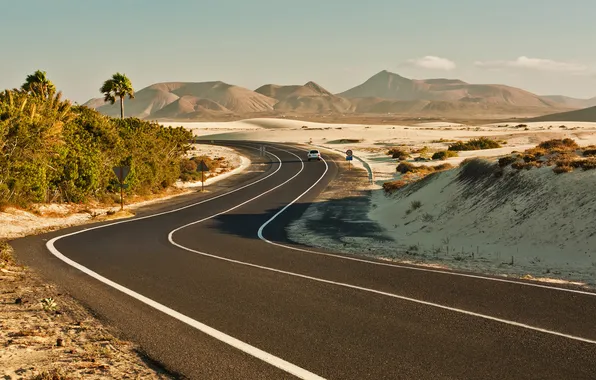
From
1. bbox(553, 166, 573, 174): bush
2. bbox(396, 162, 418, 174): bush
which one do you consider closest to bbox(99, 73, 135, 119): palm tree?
bbox(396, 162, 418, 174): bush

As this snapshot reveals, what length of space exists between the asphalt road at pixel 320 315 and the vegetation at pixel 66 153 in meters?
11.0

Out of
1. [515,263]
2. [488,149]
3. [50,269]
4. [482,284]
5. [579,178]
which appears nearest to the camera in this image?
[482,284]

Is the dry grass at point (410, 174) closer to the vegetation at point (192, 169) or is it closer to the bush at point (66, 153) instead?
the bush at point (66, 153)

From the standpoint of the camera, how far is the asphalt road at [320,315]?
22.7 ft

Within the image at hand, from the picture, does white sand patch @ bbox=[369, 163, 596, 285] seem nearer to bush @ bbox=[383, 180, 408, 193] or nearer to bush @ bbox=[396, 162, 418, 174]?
bush @ bbox=[383, 180, 408, 193]

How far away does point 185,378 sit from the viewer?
661 centimetres

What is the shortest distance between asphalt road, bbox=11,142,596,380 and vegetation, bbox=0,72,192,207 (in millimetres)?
10962

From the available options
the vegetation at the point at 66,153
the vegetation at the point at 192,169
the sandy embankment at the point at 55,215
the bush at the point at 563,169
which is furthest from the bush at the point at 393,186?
the vegetation at the point at 192,169

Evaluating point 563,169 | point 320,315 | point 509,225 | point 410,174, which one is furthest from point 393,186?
point 320,315

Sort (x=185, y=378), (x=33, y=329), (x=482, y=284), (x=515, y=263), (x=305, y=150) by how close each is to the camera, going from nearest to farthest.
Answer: (x=185, y=378)
(x=33, y=329)
(x=482, y=284)
(x=515, y=263)
(x=305, y=150)

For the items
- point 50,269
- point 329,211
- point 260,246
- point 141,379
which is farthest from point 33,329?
point 329,211

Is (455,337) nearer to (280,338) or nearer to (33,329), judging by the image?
(280,338)

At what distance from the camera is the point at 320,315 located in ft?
30.1

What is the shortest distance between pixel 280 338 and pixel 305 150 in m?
82.1
